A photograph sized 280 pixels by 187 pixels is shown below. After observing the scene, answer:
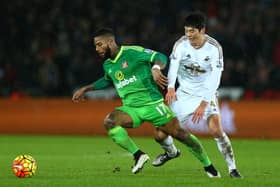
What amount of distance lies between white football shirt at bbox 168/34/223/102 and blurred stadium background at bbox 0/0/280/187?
603cm

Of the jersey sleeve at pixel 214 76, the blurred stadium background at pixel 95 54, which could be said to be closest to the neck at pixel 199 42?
the jersey sleeve at pixel 214 76

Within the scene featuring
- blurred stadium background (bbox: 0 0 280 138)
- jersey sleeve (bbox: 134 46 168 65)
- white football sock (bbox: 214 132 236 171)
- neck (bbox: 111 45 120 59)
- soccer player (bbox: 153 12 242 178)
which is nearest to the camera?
soccer player (bbox: 153 12 242 178)

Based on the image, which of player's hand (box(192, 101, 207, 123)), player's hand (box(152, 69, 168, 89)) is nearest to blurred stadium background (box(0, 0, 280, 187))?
player's hand (box(192, 101, 207, 123))

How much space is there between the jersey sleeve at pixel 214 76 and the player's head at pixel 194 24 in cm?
37

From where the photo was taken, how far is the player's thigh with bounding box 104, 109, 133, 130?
11.3 metres

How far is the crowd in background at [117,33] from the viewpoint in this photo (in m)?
21.0

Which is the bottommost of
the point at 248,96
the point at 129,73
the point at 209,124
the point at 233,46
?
the point at 209,124

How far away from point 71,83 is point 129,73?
10331mm

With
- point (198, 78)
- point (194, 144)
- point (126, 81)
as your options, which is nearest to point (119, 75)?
point (126, 81)

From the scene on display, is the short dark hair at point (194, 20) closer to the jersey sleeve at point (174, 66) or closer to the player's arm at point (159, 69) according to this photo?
the jersey sleeve at point (174, 66)

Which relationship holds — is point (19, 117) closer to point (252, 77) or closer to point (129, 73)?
point (252, 77)

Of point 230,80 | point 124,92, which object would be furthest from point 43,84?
point 124,92

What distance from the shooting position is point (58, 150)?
1675cm

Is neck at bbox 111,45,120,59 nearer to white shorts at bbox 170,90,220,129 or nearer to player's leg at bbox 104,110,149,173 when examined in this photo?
player's leg at bbox 104,110,149,173
